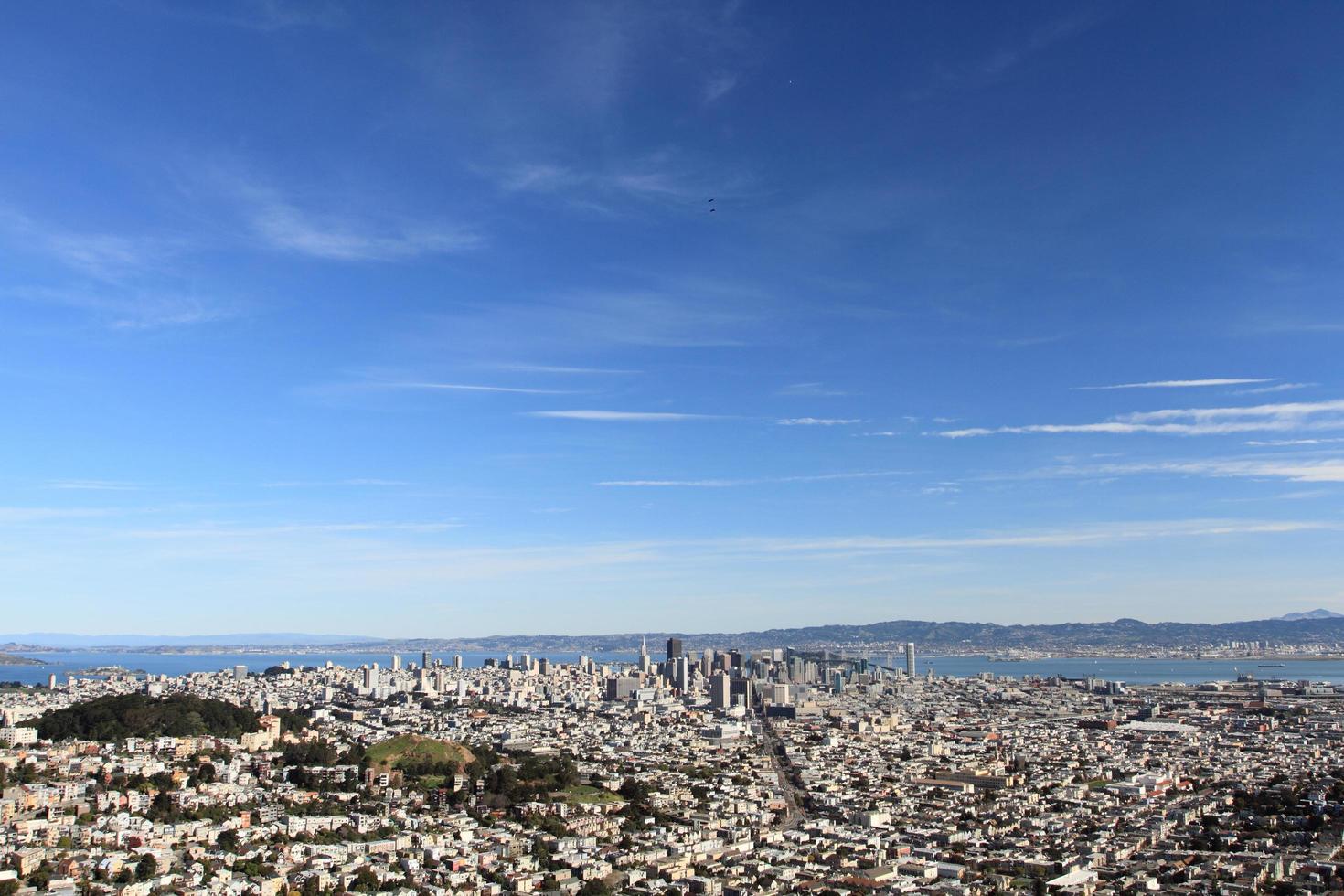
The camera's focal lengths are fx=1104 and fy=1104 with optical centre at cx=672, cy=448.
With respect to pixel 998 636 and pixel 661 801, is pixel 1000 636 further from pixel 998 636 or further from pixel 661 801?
pixel 661 801

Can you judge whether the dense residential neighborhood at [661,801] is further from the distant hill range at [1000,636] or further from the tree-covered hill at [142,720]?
the distant hill range at [1000,636]

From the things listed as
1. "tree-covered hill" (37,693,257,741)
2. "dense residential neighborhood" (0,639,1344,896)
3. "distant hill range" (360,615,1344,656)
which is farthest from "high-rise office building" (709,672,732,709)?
"distant hill range" (360,615,1344,656)

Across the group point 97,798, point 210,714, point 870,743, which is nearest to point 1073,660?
point 870,743

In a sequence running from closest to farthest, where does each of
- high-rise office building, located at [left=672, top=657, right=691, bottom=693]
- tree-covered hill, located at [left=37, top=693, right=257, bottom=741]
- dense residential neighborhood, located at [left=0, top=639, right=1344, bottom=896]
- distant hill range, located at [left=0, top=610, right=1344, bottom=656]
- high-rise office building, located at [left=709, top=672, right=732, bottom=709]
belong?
1. dense residential neighborhood, located at [left=0, top=639, right=1344, bottom=896]
2. tree-covered hill, located at [left=37, top=693, right=257, bottom=741]
3. high-rise office building, located at [left=709, top=672, right=732, bottom=709]
4. high-rise office building, located at [left=672, top=657, right=691, bottom=693]
5. distant hill range, located at [left=0, top=610, right=1344, bottom=656]

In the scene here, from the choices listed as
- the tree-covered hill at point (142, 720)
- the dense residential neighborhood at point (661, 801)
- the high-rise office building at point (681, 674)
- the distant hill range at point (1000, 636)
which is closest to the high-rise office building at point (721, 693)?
the high-rise office building at point (681, 674)

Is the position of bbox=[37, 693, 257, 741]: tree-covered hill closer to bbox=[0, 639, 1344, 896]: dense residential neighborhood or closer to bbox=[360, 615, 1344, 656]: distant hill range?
bbox=[0, 639, 1344, 896]: dense residential neighborhood

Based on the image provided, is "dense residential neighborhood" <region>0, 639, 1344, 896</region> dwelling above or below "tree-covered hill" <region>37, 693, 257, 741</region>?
below
